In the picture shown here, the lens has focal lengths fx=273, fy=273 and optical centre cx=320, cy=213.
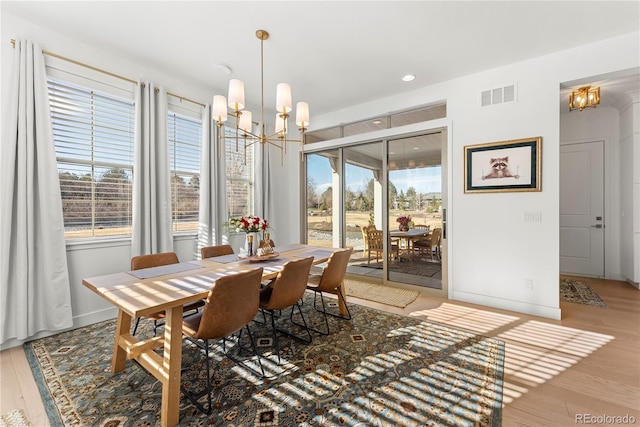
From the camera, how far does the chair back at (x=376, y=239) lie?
4574 mm

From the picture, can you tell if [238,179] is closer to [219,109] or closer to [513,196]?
[219,109]

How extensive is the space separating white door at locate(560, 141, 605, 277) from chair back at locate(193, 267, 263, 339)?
5824 mm

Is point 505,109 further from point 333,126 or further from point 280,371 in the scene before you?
point 280,371

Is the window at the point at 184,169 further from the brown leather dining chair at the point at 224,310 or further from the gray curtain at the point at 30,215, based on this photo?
the brown leather dining chair at the point at 224,310

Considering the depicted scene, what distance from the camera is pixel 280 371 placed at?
2.12m

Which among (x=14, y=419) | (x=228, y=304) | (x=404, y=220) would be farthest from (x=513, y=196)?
(x=14, y=419)

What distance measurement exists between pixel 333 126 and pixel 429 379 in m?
4.12

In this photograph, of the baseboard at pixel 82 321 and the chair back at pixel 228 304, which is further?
the baseboard at pixel 82 321

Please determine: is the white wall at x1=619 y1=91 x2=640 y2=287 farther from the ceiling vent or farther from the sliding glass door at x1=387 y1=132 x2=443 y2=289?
the sliding glass door at x1=387 y1=132 x2=443 y2=289

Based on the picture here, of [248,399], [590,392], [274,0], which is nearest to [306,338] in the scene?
[248,399]

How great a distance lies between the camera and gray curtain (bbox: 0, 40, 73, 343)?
2.44 metres

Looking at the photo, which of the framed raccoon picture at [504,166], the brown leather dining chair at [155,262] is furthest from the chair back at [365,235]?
the brown leather dining chair at [155,262]

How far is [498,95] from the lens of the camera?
341 centimetres
